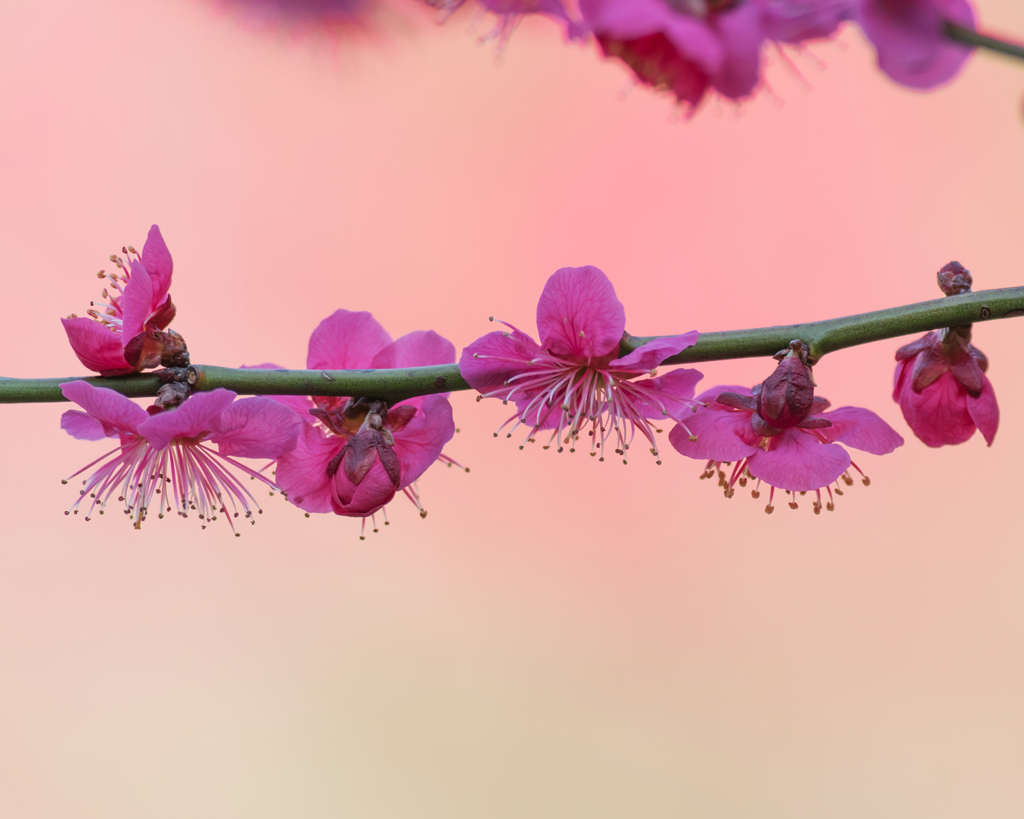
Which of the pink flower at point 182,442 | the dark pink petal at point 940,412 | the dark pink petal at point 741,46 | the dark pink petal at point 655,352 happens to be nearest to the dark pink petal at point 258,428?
the pink flower at point 182,442

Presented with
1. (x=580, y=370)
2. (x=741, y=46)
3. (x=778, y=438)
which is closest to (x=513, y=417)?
(x=580, y=370)

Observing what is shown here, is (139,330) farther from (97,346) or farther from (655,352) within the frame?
(655,352)

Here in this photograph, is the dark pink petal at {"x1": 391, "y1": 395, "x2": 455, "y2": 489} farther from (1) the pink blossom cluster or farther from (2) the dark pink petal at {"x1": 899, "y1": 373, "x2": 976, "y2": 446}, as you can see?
(2) the dark pink petal at {"x1": 899, "y1": 373, "x2": 976, "y2": 446}

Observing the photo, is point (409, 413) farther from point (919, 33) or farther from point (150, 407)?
point (919, 33)

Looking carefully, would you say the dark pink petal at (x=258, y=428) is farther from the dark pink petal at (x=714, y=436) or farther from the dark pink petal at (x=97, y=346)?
the dark pink petal at (x=714, y=436)

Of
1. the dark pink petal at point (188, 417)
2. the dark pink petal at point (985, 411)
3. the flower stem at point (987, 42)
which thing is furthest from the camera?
the dark pink petal at point (985, 411)

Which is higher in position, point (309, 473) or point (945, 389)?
point (945, 389)

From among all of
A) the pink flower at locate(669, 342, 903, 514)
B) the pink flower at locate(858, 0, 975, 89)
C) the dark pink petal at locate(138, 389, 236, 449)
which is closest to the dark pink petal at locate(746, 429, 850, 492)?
the pink flower at locate(669, 342, 903, 514)
